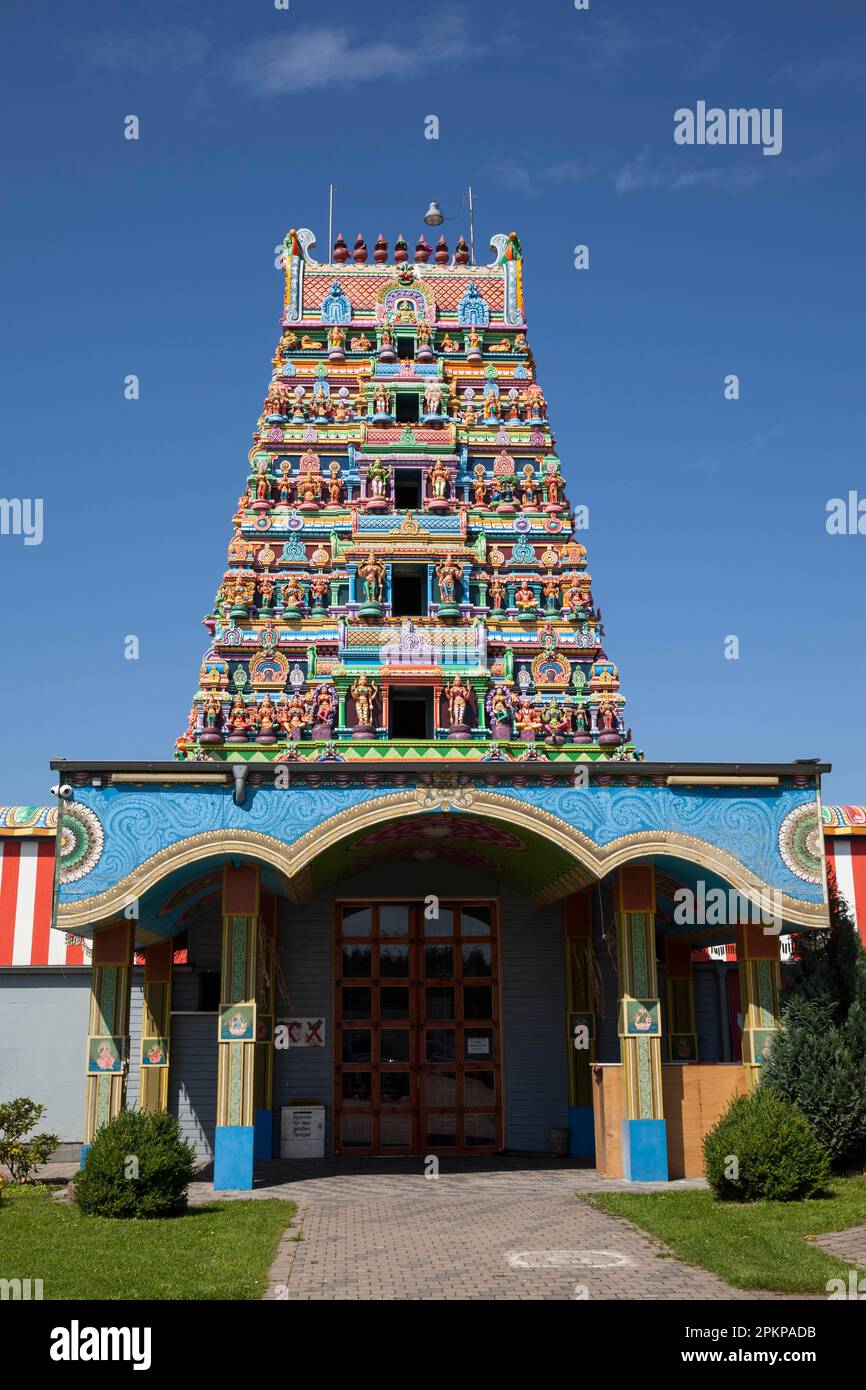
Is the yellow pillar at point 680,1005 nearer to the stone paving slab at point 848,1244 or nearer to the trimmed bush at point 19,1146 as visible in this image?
the stone paving slab at point 848,1244

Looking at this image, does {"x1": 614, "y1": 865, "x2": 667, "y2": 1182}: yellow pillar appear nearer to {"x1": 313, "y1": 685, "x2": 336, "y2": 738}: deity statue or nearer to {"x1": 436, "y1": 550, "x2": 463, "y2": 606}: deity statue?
{"x1": 313, "y1": 685, "x2": 336, "y2": 738}: deity statue

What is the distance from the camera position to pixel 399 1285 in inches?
437

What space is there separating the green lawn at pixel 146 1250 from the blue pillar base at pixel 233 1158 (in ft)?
3.01

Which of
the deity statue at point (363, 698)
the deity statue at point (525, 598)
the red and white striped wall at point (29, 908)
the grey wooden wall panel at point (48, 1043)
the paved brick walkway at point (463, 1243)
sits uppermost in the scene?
the deity statue at point (525, 598)

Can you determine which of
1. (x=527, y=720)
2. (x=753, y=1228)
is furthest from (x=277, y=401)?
(x=753, y=1228)

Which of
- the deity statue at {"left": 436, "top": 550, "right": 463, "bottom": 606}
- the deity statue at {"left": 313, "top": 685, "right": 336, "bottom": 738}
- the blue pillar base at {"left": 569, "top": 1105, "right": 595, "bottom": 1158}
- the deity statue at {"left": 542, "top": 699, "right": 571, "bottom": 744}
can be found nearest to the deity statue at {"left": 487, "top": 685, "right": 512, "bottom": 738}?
the deity statue at {"left": 542, "top": 699, "right": 571, "bottom": 744}

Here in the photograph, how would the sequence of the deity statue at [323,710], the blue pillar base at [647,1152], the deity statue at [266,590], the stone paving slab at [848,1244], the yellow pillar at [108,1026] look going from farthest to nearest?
the deity statue at [266,590] < the deity statue at [323,710] < the blue pillar base at [647,1152] < the yellow pillar at [108,1026] < the stone paving slab at [848,1244]

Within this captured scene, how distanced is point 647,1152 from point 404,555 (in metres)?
12.8

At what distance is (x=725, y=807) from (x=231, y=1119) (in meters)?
7.90

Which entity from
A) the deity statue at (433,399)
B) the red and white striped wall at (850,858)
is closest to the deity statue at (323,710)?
the deity statue at (433,399)

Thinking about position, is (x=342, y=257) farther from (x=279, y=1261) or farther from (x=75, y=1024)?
(x=279, y=1261)

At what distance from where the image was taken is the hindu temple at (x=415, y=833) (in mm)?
17344

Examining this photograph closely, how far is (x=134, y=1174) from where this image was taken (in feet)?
48.6

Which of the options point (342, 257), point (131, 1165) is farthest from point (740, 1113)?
point (342, 257)
